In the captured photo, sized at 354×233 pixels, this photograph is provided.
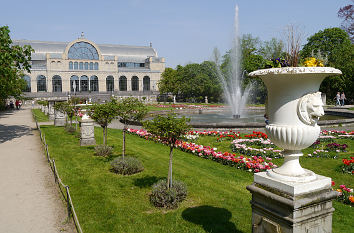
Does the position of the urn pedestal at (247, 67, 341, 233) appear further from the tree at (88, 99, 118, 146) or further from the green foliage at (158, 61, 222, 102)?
the green foliage at (158, 61, 222, 102)

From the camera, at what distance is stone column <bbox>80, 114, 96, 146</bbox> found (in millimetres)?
11693

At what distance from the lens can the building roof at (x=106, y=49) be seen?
68.4 metres

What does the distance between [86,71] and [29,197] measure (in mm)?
62534

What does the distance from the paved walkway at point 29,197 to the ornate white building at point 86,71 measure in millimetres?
53525

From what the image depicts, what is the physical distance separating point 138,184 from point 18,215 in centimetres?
256

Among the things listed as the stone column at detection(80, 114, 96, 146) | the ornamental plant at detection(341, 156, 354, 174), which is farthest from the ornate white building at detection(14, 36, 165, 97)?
the ornamental plant at detection(341, 156, 354, 174)

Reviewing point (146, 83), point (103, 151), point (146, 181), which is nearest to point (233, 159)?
point (146, 181)

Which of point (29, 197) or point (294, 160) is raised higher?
point (294, 160)

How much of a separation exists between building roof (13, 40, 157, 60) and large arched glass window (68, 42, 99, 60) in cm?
514

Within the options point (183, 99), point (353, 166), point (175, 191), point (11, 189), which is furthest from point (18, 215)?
point (183, 99)

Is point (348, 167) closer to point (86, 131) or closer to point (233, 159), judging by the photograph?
point (233, 159)

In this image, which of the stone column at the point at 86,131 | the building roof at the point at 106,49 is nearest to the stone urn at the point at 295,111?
the stone column at the point at 86,131

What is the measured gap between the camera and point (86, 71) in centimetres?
6519

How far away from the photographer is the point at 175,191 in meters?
5.63
